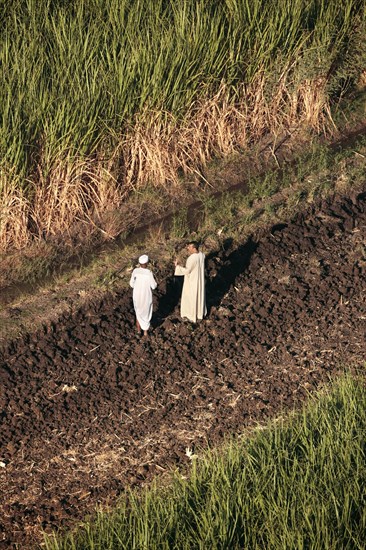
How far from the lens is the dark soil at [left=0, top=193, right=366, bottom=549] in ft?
33.2

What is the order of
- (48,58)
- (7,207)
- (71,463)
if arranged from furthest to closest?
(48,58)
(7,207)
(71,463)

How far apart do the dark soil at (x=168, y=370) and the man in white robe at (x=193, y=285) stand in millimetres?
174

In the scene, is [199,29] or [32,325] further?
[199,29]

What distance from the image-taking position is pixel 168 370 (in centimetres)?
1135

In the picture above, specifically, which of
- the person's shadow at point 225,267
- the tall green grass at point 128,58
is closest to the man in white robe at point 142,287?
the person's shadow at point 225,267

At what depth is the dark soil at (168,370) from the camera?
10109mm

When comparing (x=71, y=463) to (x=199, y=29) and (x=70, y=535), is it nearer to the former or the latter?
(x=70, y=535)

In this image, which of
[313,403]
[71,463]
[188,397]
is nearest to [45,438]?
[71,463]

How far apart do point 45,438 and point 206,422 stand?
1.31 metres

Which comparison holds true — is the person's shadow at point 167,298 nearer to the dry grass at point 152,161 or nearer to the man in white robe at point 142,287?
the man in white robe at point 142,287

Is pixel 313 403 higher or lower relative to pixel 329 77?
lower

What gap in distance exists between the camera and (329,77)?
15164 millimetres

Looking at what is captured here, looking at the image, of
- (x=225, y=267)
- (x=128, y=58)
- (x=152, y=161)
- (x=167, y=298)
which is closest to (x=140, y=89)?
(x=128, y=58)

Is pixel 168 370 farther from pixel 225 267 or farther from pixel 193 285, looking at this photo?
pixel 225 267
